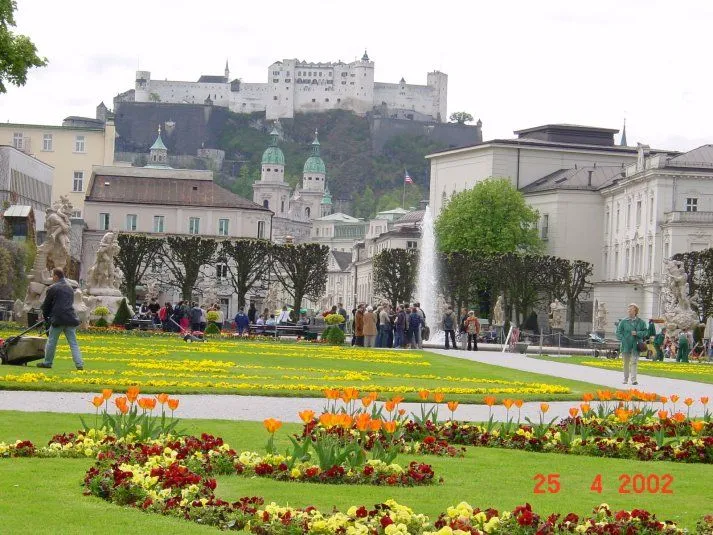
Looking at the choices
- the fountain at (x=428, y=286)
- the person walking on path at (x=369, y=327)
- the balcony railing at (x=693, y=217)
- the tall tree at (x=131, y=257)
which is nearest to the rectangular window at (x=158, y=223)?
the fountain at (x=428, y=286)

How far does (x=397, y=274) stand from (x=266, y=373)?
58.8 meters

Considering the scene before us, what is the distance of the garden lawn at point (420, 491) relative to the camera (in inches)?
416

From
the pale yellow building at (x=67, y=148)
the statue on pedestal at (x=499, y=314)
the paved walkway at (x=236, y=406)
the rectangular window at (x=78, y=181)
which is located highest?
the pale yellow building at (x=67, y=148)

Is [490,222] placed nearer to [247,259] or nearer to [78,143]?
[247,259]

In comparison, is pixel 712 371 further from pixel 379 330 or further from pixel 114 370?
pixel 114 370

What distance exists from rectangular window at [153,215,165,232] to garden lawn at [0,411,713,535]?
99.8m

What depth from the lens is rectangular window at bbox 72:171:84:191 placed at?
130 meters

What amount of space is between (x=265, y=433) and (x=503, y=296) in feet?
227

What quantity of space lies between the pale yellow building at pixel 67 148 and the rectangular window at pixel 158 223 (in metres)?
14.5

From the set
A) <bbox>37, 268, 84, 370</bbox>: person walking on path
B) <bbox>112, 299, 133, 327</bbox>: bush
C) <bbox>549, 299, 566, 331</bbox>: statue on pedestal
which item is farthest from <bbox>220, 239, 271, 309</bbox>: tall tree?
<bbox>37, 268, 84, 370</bbox>: person walking on path

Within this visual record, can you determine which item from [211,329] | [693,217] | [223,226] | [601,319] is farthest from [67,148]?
[211,329]

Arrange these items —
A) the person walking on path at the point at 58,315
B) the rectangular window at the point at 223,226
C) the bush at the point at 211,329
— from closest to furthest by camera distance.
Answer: the person walking on path at the point at 58,315, the bush at the point at 211,329, the rectangular window at the point at 223,226

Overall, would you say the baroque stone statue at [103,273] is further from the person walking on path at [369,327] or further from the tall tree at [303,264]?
the tall tree at [303,264]

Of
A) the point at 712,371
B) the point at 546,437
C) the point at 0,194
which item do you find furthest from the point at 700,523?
the point at 0,194
